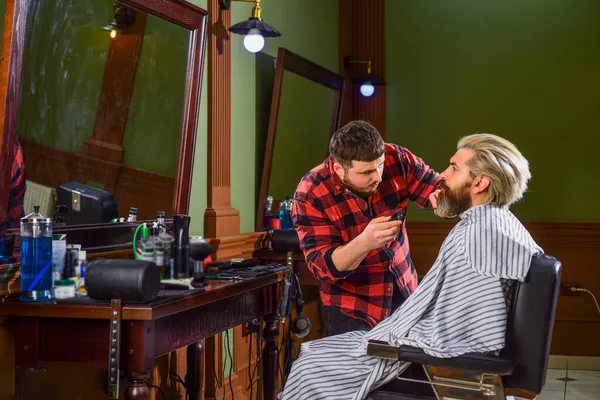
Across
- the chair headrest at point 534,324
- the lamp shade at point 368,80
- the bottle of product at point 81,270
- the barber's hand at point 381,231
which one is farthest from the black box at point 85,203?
the lamp shade at point 368,80

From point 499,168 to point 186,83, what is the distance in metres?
1.44

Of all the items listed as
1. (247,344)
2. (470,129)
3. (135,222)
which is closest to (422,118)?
(470,129)

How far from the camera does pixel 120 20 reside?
2.77 metres

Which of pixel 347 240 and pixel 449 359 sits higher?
pixel 347 240

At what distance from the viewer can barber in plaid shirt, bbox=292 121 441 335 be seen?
2590 millimetres

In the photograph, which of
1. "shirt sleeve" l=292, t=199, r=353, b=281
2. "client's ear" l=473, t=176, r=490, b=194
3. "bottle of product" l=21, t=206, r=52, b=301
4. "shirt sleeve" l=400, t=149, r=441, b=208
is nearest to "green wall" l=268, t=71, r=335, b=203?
"shirt sleeve" l=400, t=149, r=441, b=208

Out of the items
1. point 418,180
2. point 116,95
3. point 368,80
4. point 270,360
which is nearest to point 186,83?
point 116,95

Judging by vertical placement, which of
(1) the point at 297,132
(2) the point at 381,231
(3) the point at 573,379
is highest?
(1) the point at 297,132

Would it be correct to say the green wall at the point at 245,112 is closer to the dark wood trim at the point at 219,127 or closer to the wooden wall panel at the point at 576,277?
the dark wood trim at the point at 219,127

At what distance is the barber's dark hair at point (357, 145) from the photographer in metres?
2.55

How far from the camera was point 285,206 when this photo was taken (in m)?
4.25

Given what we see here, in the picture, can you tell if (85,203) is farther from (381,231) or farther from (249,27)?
(249,27)

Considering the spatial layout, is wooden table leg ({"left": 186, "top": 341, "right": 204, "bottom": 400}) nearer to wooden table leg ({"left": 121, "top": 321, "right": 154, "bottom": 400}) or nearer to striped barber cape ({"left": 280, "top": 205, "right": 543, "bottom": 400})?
striped barber cape ({"left": 280, "top": 205, "right": 543, "bottom": 400})

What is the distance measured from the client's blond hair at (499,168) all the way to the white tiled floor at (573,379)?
215cm
